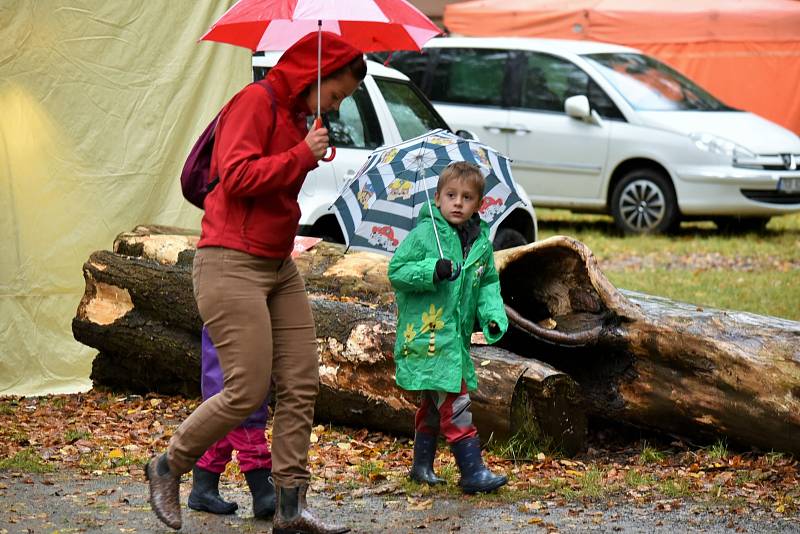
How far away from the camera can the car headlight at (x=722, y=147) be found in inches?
525

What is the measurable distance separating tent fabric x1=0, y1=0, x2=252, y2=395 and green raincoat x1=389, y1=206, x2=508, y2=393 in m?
2.96

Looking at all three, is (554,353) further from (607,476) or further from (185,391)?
(185,391)

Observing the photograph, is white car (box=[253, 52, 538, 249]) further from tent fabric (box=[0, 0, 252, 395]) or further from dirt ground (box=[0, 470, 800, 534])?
dirt ground (box=[0, 470, 800, 534])

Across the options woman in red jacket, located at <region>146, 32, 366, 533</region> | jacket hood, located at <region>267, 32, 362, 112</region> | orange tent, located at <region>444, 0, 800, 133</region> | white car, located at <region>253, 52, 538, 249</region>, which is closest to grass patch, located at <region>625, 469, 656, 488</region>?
woman in red jacket, located at <region>146, 32, 366, 533</region>

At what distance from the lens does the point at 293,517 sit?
14.5 feet

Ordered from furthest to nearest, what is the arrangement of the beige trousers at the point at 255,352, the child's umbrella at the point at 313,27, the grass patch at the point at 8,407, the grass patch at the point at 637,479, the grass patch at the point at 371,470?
the grass patch at the point at 8,407 → the grass patch at the point at 371,470 → the grass patch at the point at 637,479 → the child's umbrella at the point at 313,27 → the beige trousers at the point at 255,352

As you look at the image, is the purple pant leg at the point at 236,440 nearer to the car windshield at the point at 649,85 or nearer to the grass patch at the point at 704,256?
the grass patch at the point at 704,256

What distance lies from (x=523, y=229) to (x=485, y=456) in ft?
12.5

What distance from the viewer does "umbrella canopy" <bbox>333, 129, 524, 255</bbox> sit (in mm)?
5691

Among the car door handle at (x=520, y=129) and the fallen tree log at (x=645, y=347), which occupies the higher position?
the car door handle at (x=520, y=129)

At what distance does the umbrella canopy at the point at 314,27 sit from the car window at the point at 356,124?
10.7 ft

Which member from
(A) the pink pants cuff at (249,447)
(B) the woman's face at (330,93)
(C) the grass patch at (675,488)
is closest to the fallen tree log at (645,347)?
(C) the grass patch at (675,488)

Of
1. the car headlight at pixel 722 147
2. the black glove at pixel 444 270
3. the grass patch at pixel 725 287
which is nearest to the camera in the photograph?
the black glove at pixel 444 270

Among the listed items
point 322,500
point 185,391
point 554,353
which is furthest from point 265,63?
point 322,500
